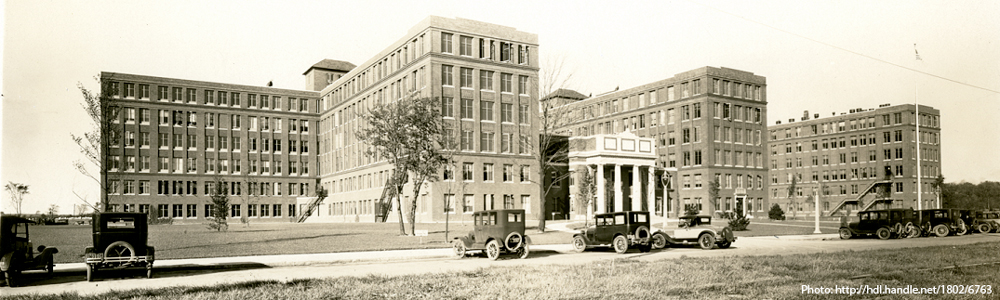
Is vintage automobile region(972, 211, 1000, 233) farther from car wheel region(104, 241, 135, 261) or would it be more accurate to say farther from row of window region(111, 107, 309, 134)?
row of window region(111, 107, 309, 134)

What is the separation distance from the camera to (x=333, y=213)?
89.6 m

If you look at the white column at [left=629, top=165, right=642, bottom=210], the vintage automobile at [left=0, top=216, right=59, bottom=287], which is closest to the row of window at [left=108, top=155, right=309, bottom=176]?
the white column at [left=629, top=165, right=642, bottom=210]

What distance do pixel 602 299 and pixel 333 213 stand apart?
80.8 metres

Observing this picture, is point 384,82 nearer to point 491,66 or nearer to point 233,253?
point 491,66

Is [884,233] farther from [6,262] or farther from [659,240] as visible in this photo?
[6,262]

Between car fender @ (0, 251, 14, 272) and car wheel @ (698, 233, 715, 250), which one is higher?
car fender @ (0, 251, 14, 272)

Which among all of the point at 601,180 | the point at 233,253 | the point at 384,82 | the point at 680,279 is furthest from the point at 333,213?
the point at 680,279

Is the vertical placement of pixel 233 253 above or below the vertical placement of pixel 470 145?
below

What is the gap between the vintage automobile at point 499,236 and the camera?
22.2 meters

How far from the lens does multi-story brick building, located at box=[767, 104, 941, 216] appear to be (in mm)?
97438

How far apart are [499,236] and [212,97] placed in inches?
3213

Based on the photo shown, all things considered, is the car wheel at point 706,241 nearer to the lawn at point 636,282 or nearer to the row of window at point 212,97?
the lawn at point 636,282

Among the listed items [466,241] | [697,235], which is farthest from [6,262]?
[697,235]

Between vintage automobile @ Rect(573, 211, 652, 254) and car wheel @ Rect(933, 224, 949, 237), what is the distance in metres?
20.9
